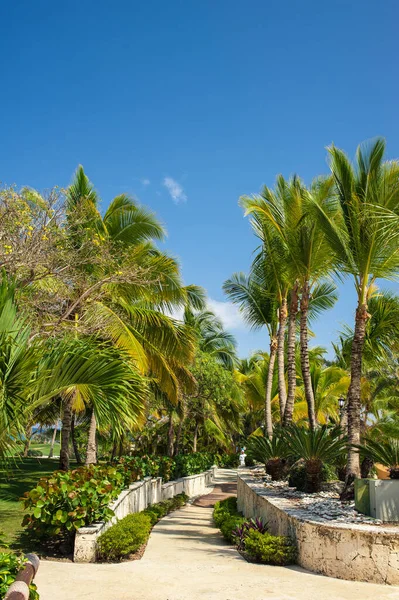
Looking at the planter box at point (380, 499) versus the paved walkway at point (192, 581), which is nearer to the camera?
the paved walkway at point (192, 581)

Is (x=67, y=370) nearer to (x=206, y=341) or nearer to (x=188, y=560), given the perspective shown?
(x=188, y=560)

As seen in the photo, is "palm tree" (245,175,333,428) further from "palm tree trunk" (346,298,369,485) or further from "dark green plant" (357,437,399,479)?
"dark green plant" (357,437,399,479)

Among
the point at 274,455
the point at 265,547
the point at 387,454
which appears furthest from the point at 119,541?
the point at 274,455

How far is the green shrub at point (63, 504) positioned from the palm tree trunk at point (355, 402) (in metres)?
4.80

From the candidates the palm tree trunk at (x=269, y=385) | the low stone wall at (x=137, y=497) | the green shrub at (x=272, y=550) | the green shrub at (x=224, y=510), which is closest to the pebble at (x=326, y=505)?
the green shrub at (x=272, y=550)

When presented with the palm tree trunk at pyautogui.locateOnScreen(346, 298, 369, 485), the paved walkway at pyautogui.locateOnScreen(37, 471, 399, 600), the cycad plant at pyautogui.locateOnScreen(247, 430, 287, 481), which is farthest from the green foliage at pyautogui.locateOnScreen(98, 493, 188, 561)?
the cycad plant at pyautogui.locateOnScreen(247, 430, 287, 481)

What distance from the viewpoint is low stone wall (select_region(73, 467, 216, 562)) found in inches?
327


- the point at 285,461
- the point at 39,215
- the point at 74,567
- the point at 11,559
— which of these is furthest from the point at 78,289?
the point at 11,559

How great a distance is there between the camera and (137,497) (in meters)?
13.8

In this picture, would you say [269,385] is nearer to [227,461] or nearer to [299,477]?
[299,477]

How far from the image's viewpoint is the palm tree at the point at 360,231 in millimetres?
10680

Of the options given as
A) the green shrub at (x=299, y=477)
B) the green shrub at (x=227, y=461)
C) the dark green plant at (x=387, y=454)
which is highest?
the green shrub at (x=227, y=461)

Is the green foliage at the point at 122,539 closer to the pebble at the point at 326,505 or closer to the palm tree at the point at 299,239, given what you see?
the pebble at the point at 326,505

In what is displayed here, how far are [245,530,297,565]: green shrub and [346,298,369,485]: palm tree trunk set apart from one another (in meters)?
2.53
